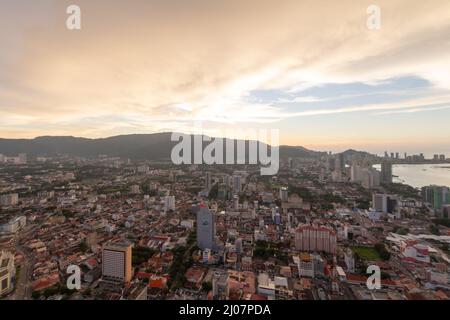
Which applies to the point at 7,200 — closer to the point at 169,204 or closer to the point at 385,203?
the point at 169,204

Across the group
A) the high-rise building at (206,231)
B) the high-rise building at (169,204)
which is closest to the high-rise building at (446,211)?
the high-rise building at (206,231)

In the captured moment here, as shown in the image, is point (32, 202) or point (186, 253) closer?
point (186, 253)

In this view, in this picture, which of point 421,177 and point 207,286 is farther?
point 421,177

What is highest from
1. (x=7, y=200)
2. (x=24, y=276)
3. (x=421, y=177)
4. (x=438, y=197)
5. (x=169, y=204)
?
(x=421, y=177)

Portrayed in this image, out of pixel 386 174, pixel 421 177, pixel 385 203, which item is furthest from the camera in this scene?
pixel 421 177

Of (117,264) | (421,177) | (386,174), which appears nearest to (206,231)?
(117,264)

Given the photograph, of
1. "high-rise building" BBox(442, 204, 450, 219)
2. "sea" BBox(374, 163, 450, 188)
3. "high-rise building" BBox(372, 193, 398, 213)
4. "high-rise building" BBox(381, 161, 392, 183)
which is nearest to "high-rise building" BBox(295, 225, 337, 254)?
"high-rise building" BBox(372, 193, 398, 213)

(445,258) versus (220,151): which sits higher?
(220,151)

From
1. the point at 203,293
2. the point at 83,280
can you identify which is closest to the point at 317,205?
the point at 203,293
